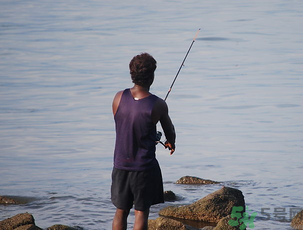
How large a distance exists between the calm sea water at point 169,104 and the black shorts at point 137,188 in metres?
2.21

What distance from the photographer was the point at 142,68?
5.16 m

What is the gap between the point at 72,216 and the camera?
777cm

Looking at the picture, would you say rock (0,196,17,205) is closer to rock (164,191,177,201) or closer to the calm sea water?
the calm sea water

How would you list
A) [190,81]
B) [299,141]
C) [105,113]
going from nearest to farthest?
[299,141] → [105,113] → [190,81]

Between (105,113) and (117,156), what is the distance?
806 cm

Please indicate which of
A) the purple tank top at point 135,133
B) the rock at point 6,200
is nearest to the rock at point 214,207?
the rock at point 6,200

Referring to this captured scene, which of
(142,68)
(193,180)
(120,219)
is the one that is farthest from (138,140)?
(193,180)

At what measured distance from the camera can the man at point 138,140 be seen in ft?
16.8

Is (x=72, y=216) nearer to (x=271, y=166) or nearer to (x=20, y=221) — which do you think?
(x=20, y=221)

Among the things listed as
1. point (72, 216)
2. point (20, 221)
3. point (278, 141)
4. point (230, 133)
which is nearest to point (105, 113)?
point (230, 133)

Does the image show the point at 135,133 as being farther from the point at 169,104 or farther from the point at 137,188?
the point at 169,104

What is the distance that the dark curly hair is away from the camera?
516 cm

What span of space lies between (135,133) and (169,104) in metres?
8.98
